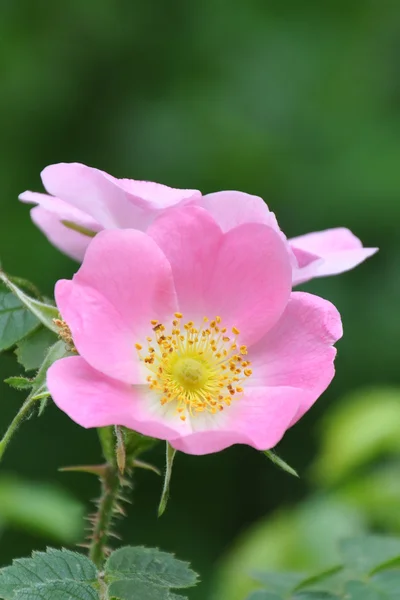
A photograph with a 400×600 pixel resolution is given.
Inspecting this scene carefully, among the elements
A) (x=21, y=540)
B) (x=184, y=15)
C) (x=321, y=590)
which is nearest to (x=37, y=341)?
(x=321, y=590)

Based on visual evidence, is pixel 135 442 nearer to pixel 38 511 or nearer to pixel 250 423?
pixel 250 423

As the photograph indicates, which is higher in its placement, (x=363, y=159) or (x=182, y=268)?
(x=363, y=159)

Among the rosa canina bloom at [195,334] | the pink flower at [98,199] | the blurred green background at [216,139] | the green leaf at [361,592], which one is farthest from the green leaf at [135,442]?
the blurred green background at [216,139]

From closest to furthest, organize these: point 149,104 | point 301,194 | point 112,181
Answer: point 112,181 → point 301,194 → point 149,104

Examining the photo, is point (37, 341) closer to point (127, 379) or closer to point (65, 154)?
point (127, 379)

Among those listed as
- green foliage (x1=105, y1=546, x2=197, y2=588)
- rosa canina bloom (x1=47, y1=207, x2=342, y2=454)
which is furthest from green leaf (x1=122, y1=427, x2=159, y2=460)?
green foliage (x1=105, y1=546, x2=197, y2=588)

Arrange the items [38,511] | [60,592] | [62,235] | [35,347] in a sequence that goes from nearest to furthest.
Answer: [60,592], [35,347], [62,235], [38,511]

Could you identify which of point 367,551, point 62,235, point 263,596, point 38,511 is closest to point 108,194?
point 62,235

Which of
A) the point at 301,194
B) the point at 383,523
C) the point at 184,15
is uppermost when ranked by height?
the point at 184,15
